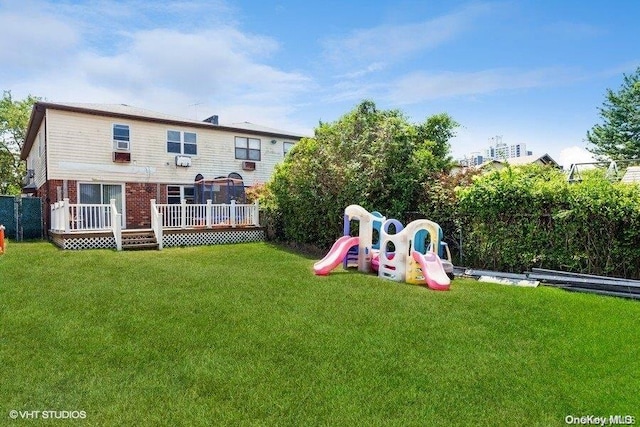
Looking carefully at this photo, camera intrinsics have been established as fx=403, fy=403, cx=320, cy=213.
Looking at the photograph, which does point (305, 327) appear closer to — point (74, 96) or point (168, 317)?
point (168, 317)

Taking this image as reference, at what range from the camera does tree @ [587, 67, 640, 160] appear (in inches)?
1078

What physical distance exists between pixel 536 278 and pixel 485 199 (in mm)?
1875

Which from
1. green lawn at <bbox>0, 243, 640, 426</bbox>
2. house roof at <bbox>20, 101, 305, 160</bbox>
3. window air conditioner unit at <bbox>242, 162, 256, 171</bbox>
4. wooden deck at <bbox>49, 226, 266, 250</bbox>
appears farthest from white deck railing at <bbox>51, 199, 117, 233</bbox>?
window air conditioner unit at <bbox>242, 162, 256, 171</bbox>

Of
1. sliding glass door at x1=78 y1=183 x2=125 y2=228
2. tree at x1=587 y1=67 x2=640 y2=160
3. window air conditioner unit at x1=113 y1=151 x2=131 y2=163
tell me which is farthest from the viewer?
tree at x1=587 y1=67 x2=640 y2=160

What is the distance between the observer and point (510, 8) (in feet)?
30.7

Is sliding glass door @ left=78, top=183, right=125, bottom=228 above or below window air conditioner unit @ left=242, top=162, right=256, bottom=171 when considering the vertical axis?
below

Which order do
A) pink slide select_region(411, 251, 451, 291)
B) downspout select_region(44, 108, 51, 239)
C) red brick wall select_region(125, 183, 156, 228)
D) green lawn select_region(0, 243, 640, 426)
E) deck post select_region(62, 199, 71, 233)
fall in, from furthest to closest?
red brick wall select_region(125, 183, 156, 228) < downspout select_region(44, 108, 51, 239) < deck post select_region(62, 199, 71, 233) < pink slide select_region(411, 251, 451, 291) < green lawn select_region(0, 243, 640, 426)

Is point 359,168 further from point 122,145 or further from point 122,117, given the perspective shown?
point 122,117

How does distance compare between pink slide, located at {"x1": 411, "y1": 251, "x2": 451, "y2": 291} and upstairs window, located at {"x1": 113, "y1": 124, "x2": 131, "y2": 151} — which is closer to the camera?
pink slide, located at {"x1": 411, "y1": 251, "x2": 451, "y2": 291}

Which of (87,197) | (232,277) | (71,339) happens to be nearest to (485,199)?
(232,277)

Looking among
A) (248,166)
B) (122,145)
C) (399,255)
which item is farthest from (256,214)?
(399,255)

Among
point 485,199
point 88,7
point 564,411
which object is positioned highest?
point 88,7

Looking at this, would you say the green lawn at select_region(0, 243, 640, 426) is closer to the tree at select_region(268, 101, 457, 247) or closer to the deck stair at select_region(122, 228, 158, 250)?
the tree at select_region(268, 101, 457, 247)

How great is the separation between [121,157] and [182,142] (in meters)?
2.66
